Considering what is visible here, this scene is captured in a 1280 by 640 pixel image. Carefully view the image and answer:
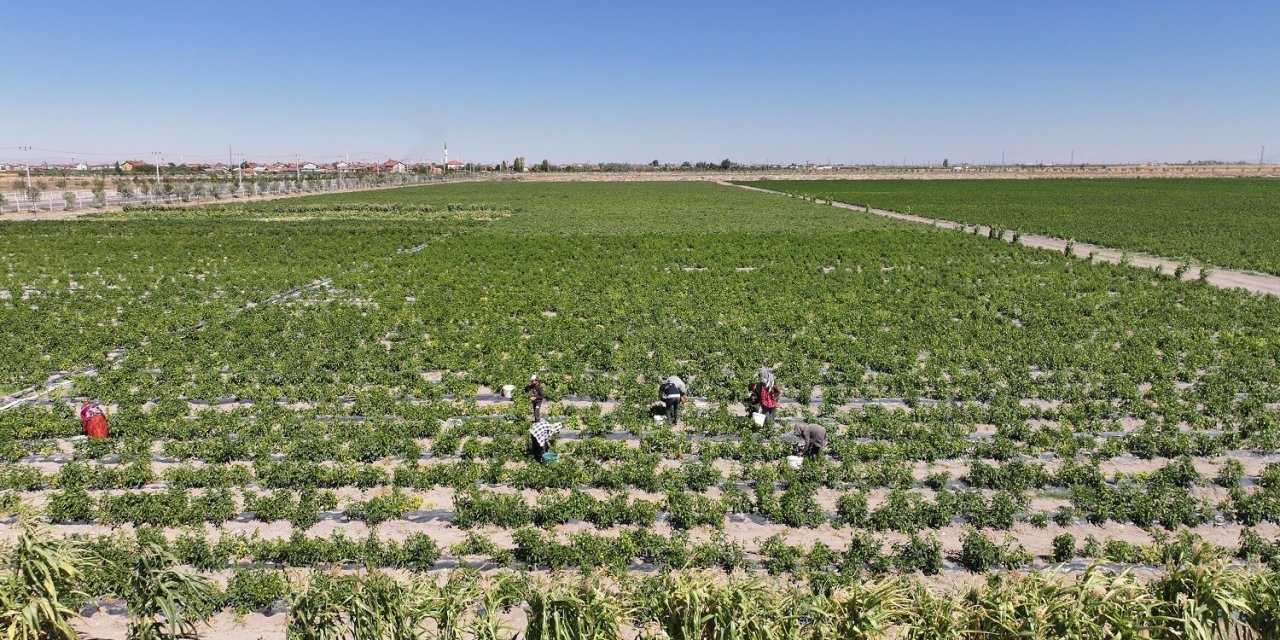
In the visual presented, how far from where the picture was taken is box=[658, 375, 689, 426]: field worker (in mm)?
12164

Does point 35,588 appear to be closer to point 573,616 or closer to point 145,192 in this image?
point 573,616

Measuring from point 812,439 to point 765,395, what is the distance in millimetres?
1585

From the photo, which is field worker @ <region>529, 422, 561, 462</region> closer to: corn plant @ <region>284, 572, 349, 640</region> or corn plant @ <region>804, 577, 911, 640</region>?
corn plant @ <region>284, 572, 349, 640</region>

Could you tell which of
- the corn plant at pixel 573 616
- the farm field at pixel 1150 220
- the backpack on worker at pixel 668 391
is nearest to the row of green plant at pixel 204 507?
the corn plant at pixel 573 616

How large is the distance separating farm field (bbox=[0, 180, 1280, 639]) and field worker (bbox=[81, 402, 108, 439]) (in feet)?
1.26

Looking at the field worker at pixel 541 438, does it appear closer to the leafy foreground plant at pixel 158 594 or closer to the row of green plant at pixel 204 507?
the row of green plant at pixel 204 507

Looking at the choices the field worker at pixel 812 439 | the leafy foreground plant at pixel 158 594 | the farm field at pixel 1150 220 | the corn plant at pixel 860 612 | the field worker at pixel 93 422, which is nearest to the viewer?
the corn plant at pixel 860 612

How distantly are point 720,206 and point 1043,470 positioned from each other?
5757 cm

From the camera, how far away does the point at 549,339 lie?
1769 cm

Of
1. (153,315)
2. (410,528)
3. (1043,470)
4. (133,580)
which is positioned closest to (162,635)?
(133,580)

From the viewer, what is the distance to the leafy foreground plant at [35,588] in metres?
5.50

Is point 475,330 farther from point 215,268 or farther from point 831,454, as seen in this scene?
point 215,268

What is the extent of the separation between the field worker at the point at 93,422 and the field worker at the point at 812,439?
11.4 metres

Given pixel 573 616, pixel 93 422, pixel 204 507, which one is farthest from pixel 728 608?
pixel 93 422
